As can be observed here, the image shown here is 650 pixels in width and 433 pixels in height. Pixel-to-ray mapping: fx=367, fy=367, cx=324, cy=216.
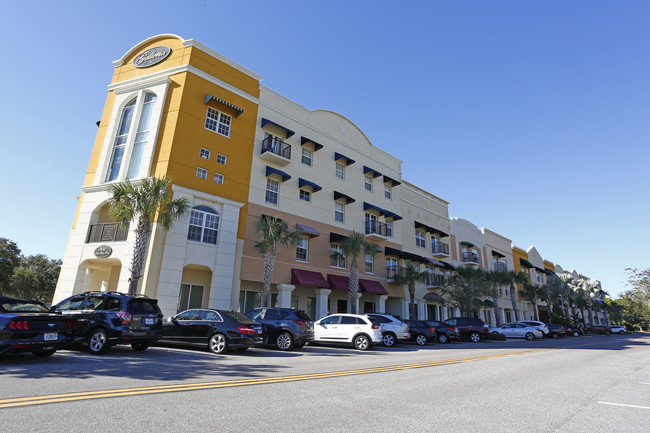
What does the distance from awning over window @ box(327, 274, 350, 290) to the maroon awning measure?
1335 mm

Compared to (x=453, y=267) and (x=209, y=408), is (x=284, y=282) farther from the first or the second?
(x=453, y=267)

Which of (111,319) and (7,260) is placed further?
(7,260)

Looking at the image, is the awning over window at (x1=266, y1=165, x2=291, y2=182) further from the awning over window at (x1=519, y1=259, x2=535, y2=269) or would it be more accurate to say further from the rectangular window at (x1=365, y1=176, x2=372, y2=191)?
the awning over window at (x1=519, y1=259, x2=535, y2=269)

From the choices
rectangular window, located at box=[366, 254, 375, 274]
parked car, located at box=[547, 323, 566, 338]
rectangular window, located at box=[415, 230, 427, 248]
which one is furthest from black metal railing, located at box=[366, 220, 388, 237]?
parked car, located at box=[547, 323, 566, 338]

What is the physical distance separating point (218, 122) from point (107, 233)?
9268 mm

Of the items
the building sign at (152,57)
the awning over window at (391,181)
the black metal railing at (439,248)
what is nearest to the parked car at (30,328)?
the building sign at (152,57)

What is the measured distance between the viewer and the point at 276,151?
2594 centimetres

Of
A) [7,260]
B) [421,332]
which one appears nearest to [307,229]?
[421,332]

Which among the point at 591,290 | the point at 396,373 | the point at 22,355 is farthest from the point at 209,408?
the point at 591,290

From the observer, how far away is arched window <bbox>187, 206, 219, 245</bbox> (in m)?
20.9

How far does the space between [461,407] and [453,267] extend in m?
35.1

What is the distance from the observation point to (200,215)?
21359 millimetres

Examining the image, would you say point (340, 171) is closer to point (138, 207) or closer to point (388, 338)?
point (388, 338)

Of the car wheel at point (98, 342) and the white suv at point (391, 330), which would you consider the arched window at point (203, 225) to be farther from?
the car wheel at point (98, 342)
